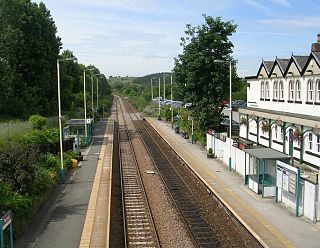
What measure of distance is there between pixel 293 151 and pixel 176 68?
581 inches

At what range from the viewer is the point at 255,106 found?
1407 inches

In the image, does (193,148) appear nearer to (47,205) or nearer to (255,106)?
(255,106)

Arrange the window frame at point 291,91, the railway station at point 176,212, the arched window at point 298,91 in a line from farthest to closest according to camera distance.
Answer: the window frame at point 291,91 → the arched window at point 298,91 → the railway station at point 176,212

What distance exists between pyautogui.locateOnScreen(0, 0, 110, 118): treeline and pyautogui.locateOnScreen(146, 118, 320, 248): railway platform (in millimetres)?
17753

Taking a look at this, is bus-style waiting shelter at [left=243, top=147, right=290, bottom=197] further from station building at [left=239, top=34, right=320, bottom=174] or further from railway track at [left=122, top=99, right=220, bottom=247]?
station building at [left=239, top=34, right=320, bottom=174]

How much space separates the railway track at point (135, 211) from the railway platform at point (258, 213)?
344cm

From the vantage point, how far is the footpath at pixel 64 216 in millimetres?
14394

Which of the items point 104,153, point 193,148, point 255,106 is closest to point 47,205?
point 104,153

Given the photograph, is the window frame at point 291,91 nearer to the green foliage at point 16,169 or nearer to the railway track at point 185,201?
the railway track at point 185,201

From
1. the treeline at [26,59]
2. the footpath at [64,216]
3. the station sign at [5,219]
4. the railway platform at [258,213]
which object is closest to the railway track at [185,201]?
the railway platform at [258,213]

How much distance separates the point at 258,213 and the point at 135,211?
556 cm

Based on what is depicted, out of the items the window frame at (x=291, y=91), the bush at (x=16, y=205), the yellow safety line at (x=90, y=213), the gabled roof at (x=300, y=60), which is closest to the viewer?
the yellow safety line at (x=90, y=213)

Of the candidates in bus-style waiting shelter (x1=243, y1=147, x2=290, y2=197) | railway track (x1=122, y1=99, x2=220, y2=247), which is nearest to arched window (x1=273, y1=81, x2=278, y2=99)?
railway track (x1=122, y1=99, x2=220, y2=247)

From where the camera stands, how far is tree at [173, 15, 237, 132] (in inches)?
1358
